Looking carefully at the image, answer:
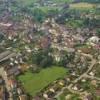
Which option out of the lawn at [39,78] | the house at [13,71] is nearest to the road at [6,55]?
the house at [13,71]

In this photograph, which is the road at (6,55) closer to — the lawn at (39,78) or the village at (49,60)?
the village at (49,60)

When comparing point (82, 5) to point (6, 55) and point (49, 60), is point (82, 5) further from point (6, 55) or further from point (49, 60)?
point (49, 60)

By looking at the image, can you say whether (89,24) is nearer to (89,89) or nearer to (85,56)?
(85,56)

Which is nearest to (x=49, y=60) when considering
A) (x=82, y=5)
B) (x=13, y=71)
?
(x=13, y=71)

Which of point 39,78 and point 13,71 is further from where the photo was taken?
point 13,71

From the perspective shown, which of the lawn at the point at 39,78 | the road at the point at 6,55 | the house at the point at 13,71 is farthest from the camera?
the road at the point at 6,55

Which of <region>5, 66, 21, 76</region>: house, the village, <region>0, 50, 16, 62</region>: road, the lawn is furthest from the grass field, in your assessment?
<region>5, 66, 21, 76</region>: house

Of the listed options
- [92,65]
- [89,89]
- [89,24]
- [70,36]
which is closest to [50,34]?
[70,36]

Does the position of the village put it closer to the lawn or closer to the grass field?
the lawn
